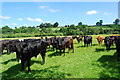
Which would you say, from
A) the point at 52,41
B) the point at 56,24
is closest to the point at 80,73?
the point at 52,41

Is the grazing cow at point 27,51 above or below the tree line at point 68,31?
below

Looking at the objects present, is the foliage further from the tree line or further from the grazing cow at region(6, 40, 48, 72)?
the grazing cow at region(6, 40, 48, 72)

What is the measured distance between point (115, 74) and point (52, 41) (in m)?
12.2

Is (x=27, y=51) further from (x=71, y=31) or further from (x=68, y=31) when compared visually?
(x=68, y=31)

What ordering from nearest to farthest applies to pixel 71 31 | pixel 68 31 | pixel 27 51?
1. pixel 27 51
2. pixel 71 31
3. pixel 68 31

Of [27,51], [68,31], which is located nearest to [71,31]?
[68,31]

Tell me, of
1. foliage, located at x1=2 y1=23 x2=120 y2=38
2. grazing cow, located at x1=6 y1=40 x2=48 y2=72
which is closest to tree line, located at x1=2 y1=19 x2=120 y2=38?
foliage, located at x1=2 y1=23 x2=120 y2=38

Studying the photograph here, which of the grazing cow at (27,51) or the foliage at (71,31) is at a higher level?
the foliage at (71,31)

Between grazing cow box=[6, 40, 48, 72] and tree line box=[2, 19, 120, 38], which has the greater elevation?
tree line box=[2, 19, 120, 38]

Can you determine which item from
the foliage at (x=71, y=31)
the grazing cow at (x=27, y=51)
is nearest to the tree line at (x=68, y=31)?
the foliage at (x=71, y=31)

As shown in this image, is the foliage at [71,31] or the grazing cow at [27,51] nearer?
the grazing cow at [27,51]

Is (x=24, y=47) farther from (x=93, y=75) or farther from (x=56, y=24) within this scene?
(x=56, y=24)

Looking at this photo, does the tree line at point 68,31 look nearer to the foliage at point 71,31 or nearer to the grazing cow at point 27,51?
the foliage at point 71,31

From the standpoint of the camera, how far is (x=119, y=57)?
1128cm
